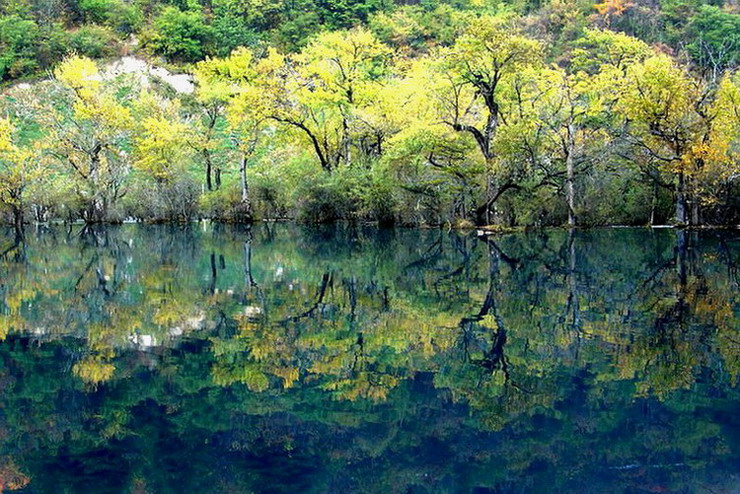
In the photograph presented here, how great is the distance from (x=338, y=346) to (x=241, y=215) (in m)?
38.1

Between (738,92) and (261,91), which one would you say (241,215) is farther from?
(738,92)

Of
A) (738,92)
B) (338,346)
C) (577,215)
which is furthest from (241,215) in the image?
(338,346)

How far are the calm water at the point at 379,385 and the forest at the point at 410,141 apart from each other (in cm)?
1667

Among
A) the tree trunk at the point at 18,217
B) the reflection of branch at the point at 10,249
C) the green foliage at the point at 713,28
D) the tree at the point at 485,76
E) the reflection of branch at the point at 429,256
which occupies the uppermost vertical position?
the green foliage at the point at 713,28

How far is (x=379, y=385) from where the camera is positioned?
7727mm

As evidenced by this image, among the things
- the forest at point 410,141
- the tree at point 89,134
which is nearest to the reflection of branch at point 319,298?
the forest at point 410,141

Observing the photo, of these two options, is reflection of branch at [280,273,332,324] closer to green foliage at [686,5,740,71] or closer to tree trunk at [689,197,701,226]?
tree trunk at [689,197,701,226]

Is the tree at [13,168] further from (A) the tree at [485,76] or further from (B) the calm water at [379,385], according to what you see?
(B) the calm water at [379,385]

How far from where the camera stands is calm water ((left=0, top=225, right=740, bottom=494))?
568 centimetres

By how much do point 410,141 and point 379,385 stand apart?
2604 cm

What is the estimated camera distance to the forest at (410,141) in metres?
30.8

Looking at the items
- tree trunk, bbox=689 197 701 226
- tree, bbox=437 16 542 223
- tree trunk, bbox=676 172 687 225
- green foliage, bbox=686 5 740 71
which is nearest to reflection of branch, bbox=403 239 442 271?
tree, bbox=437 16 542 223

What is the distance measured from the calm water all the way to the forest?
1667cm

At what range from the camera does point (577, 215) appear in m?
34.9
